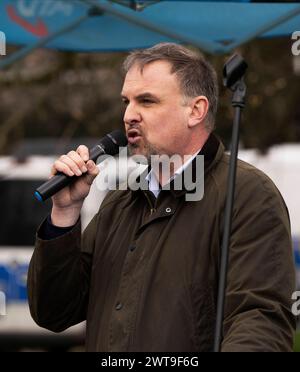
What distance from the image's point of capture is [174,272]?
3.07 m

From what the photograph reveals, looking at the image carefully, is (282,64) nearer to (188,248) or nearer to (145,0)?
(145,0)

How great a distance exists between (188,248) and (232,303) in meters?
0.27

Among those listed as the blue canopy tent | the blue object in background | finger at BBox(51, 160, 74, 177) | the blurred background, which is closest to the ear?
Answer: finger at BBox(51, 160, 74, 177)

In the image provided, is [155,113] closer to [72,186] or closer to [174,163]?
[174,163]

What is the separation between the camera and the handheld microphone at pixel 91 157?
299 centimetres

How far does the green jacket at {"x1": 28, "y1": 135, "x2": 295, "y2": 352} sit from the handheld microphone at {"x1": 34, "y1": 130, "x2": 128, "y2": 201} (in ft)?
0.62

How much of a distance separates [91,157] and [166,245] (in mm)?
371

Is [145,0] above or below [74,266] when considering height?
above

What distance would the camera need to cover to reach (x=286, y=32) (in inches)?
202

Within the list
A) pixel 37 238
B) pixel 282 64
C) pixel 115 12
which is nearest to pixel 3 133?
pixel 282 64

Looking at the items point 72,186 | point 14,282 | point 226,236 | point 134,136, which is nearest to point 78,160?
point 72,186

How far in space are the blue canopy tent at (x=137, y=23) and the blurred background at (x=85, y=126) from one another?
4547mm

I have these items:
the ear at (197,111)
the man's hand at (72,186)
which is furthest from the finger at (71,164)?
the ear at (197,111)
